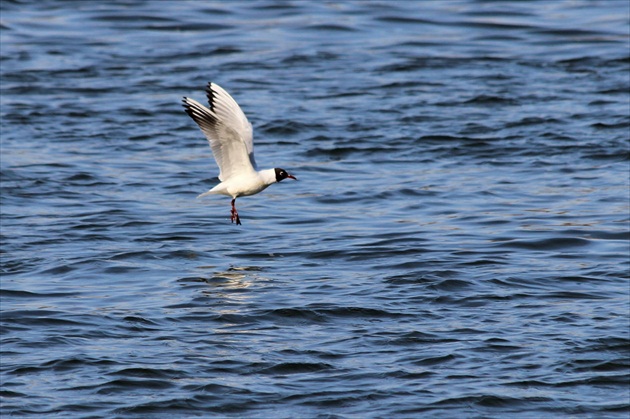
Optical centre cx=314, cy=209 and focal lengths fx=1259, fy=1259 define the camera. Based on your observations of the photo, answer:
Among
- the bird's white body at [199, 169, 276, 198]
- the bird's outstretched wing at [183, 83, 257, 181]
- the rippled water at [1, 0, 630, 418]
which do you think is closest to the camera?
the rippled water at [1, 0, 630, 418]

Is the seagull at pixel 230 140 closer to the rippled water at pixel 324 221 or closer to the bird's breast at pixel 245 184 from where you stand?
the bird's breast at pixel 245 184

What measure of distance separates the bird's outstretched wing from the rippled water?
104cm

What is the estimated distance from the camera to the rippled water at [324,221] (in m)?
8.65

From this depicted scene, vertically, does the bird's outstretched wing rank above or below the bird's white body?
above

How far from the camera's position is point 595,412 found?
812cm

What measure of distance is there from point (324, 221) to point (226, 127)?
2701 millimetres

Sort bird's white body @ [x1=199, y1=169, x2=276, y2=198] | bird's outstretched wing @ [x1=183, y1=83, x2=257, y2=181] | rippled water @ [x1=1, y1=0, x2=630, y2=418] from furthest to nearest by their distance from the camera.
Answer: bird's white body @ [x1=199, y1=169, x2=276, y2=198] → bird's outstretched wing @ [x1=183, y1=83, x2=257, y2=181] → rippled water @ [x1=1, y1=0, x2=630, y2=418]

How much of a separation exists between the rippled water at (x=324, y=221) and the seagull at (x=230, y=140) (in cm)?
85

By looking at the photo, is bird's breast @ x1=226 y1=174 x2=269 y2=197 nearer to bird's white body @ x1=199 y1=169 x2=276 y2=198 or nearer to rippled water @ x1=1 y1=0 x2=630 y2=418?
bird's white body @ x1=199 y1=169 x2=276 y2=198

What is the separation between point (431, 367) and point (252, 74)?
11753 millimetres

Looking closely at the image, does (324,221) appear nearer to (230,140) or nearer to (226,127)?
(230,140)

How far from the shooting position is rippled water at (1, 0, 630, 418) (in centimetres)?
865

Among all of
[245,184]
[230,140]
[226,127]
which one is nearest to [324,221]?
[245,184]

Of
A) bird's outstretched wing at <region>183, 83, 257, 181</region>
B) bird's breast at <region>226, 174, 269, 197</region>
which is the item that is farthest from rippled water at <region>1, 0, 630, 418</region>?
bird's outstretched wing at <region>183, 83, 257, 181</region>
